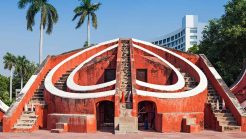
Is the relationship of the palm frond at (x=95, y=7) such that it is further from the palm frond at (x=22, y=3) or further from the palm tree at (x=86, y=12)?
the palm frond at (x=22, y=3)

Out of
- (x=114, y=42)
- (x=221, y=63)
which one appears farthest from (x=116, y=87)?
(x=221, y=63)

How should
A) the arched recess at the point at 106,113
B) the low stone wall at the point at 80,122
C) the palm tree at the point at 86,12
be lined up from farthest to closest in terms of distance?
the palm tree at the point at 86,12, the arched recess at the point at 106,113, the low stone wall at the point at 80,122

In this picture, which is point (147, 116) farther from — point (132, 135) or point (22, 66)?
point (22, 66)

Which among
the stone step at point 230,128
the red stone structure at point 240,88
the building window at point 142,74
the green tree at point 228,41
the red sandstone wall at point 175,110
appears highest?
the green tree at point 228,41

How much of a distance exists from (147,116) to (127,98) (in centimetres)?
198

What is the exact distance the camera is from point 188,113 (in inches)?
601

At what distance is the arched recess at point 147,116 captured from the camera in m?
15.6

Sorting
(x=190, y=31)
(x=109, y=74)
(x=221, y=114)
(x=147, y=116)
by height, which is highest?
(x=190, y=31)

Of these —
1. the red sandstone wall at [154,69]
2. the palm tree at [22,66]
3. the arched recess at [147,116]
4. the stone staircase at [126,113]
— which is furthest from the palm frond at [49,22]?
the palm tree at [22,66]

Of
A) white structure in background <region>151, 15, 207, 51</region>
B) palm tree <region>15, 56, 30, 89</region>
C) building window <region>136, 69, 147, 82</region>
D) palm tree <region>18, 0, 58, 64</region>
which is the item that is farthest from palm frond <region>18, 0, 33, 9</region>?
white structure in background <region>151, 15, 207, 51</region>

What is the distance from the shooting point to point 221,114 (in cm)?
1588

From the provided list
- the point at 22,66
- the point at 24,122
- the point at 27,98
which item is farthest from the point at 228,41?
the point at 22,66

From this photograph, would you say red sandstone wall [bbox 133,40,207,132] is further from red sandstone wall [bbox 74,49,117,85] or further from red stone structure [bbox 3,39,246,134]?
red sandstone wall [bbox 74,49,117,85]

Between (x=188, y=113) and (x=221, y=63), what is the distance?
12732 millimetres
